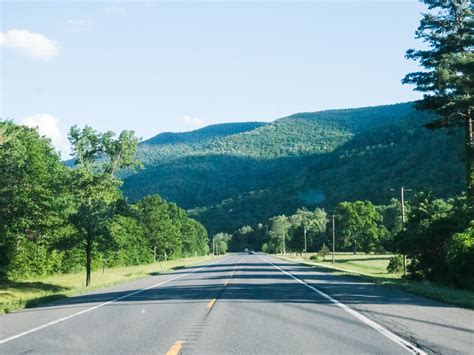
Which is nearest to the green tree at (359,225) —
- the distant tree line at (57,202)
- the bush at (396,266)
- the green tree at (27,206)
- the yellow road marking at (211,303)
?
the bush at (396,266)

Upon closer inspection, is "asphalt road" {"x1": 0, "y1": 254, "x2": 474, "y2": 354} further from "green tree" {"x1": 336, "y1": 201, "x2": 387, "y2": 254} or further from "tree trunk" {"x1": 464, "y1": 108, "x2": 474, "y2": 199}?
"green tree" {"x1": 336, "y1": 201, "x2": 387, "y2": 254}

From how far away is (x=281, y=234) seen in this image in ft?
498

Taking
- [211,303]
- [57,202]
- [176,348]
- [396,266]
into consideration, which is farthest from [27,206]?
[176,348]

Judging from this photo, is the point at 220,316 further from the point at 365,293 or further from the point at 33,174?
the point at 33,174

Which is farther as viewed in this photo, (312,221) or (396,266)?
(312,221)

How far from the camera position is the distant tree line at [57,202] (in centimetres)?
3278

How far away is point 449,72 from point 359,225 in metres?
76.5

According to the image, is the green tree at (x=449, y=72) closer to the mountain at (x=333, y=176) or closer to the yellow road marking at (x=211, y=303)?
the yellow road marking at (x=211, y=303)

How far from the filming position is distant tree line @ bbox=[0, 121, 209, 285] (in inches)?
1291

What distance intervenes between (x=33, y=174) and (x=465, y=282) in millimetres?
26199

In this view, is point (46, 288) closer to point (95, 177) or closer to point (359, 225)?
point (95, 177)

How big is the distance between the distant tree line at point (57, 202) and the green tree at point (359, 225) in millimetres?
66516

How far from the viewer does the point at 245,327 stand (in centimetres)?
1151

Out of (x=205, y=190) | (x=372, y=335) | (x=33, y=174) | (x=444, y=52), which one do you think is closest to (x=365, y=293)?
(x=372, y=335)
